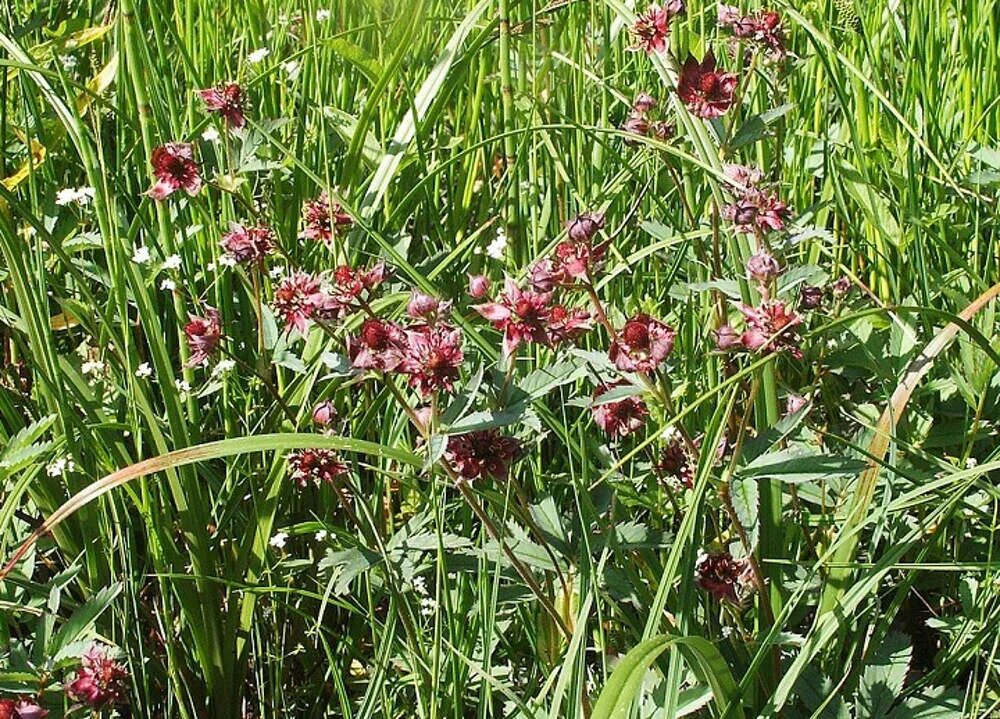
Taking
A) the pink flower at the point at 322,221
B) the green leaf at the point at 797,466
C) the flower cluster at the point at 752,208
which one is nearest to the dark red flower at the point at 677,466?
the green leaf at the point at 797,466

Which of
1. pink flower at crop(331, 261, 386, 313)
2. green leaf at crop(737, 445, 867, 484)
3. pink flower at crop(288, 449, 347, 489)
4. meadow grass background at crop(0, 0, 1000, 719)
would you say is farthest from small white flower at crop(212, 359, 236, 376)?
green leaf at crop(737, 445, 867, 484)

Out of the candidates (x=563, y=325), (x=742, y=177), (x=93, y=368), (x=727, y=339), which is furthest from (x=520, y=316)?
(x=93, y=368)

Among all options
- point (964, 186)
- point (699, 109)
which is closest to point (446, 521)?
point (699, 109)

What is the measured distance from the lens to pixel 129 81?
1.91 metres

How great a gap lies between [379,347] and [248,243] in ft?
1.06

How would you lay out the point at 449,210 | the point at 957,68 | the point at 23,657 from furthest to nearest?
the point at 957,68
the point at 449,210
the point at 23,657

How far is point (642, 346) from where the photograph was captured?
104cm

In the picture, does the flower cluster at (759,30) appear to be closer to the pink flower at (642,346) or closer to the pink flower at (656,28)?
the pink flower at (656,28)

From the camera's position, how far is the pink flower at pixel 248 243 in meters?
1.29

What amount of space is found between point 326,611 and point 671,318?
57 centimetres

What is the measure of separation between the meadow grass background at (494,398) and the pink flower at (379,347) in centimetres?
6

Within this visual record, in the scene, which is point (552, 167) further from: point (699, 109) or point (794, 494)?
point (794, 494)

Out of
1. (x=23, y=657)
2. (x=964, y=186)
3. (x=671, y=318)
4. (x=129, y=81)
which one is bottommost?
(x=23, y=657)

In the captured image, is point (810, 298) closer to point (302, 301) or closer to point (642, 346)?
point (642, 346)
